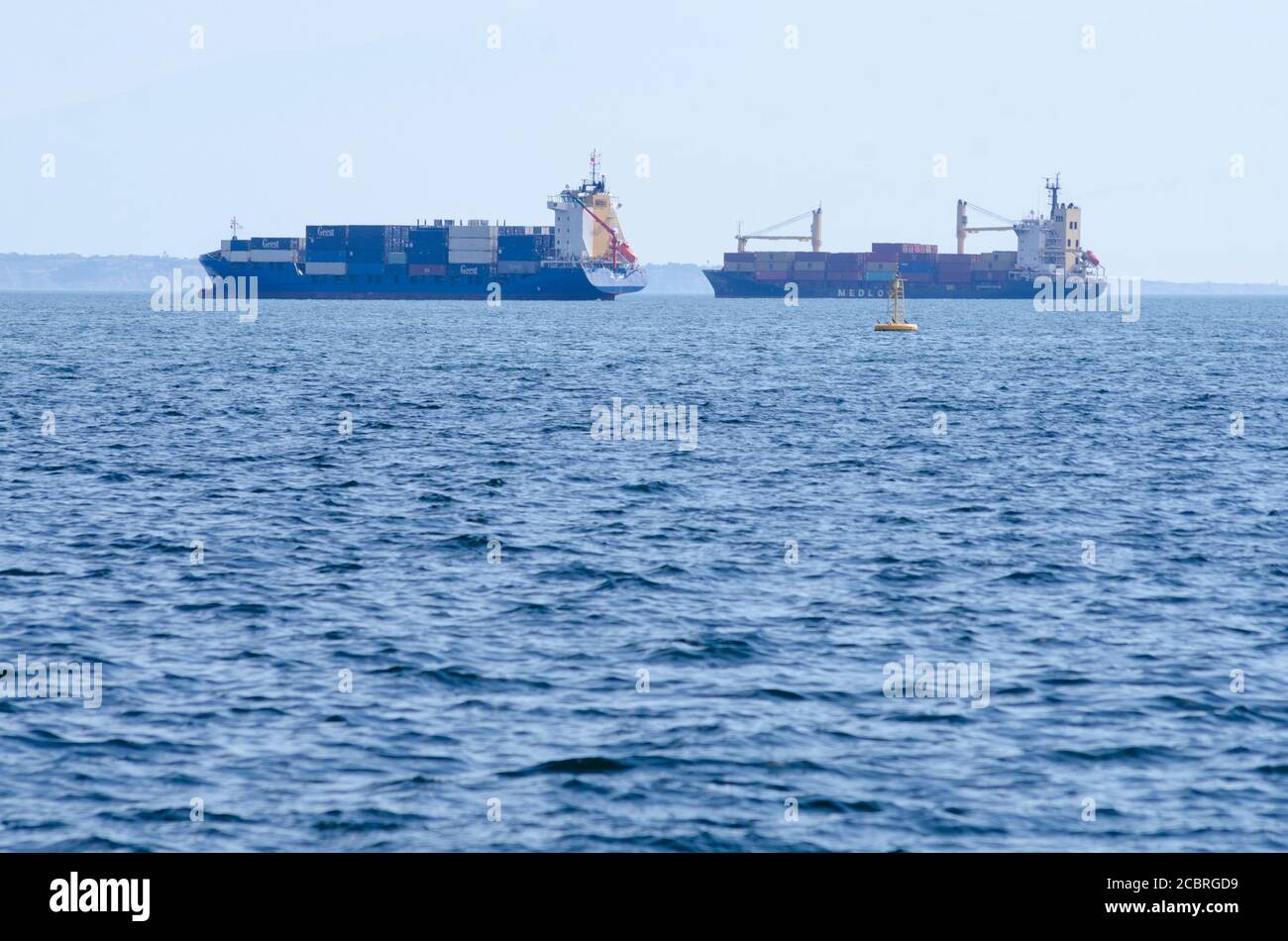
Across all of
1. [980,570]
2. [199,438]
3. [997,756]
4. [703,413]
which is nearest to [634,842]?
[997,756]

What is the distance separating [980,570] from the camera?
29891 mm

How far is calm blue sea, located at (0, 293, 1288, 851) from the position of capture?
55.2ft

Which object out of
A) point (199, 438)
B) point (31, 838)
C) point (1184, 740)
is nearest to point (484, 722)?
point (31, 838)

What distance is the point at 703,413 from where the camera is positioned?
64500mm

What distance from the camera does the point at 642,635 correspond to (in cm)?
2450

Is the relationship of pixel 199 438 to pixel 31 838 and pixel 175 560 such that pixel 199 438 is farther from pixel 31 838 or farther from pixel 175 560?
pixel 31 838

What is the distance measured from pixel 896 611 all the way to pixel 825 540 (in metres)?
6.88

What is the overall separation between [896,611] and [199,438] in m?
32.8

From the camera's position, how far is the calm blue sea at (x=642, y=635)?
55.2ft

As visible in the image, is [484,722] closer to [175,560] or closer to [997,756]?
[997,756]
